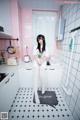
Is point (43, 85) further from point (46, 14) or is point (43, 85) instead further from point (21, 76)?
point (46, 14)

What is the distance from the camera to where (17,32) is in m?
1.97

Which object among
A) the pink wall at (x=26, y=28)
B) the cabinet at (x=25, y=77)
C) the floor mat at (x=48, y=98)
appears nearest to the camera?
the floor mat at (x=48, y=98)

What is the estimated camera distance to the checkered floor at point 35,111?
1.26 m

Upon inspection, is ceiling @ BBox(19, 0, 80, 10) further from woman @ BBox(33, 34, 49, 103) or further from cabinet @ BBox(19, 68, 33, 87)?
cabinet @ BBox(19, 68, 33, 87)

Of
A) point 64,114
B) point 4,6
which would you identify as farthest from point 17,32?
point 64,114

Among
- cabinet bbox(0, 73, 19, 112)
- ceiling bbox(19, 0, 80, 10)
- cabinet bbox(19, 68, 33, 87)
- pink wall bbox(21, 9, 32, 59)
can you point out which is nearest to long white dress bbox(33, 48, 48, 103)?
cabinet bbox(19, 68, 33, 87)

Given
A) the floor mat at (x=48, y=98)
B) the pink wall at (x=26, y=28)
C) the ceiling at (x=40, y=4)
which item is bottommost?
the floor mat at (x=48, y=98)

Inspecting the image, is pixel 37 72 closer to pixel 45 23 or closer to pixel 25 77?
pixel 25 77

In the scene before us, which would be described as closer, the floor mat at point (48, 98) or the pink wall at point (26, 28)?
the floor mat at point (48, 98)

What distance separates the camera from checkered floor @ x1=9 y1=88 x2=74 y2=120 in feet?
4.12

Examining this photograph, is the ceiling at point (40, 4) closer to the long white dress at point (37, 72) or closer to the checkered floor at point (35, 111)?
the long white dress at point (37, 72)

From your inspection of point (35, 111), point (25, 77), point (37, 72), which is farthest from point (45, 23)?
point (35, 111)

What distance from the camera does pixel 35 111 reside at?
135cm

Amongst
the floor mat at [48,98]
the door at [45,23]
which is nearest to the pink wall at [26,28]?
the door at [45,23]
